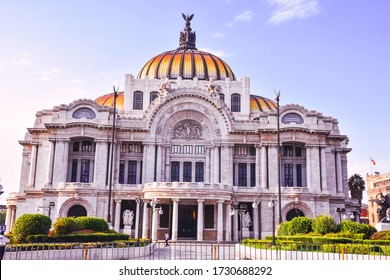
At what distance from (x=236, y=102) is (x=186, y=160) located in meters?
15.6

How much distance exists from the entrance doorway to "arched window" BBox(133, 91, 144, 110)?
20948 millimetres

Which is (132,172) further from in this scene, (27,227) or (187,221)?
(27,227)

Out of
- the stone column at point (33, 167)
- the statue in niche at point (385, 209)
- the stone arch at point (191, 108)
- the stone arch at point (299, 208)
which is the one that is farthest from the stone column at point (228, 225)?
the stone column at point (33, 167)

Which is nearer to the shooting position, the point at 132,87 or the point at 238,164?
the point at 238,164

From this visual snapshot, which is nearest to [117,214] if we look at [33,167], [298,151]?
[33,167]

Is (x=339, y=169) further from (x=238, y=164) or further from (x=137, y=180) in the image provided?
(x=137, y=180)

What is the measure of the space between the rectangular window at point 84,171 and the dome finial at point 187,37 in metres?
34.3

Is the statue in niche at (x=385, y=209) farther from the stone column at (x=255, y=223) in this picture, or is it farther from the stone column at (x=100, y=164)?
the stone column at (x=100, y=164)

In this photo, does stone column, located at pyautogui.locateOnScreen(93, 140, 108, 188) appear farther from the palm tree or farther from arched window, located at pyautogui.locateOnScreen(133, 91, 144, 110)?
the palm tree

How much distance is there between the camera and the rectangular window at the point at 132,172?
206ft

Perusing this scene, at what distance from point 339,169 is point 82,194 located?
37910mm

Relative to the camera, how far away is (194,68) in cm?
7431

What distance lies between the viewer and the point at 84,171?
6278cm
